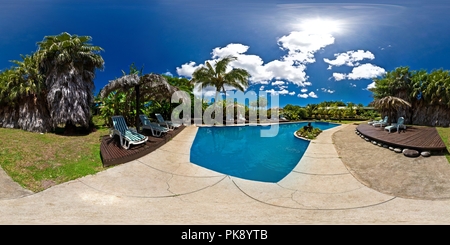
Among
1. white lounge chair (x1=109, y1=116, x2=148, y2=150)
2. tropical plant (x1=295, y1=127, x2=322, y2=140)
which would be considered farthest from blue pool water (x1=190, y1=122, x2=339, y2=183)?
tropical plant (x1=295, y1=127, x2=322, y2=140)

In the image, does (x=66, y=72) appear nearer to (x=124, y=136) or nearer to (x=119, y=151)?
(x=124, y=136)

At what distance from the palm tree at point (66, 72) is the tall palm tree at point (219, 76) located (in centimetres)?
1319

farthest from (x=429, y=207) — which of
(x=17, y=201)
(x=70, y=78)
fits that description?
(x=70, y=78)

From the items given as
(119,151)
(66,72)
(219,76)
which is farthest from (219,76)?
(119,151)

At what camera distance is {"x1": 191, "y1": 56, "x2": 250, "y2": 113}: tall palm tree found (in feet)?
80.7

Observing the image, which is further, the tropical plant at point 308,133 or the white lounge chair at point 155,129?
the tropical plant at point 308,133

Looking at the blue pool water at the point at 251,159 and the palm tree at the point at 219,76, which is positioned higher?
the palm tree at the point at 219,76

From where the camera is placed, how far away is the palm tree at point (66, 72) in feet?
37.3

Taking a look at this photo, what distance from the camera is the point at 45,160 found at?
7035mm

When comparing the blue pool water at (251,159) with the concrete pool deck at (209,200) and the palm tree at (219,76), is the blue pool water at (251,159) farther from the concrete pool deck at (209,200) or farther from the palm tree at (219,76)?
the palm tree at (219,76)

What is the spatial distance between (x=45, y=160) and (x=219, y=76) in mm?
19768

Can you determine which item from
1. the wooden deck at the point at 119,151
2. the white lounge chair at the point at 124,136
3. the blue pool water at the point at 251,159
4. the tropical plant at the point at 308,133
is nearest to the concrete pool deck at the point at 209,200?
the wooden deck at the point at 119,151

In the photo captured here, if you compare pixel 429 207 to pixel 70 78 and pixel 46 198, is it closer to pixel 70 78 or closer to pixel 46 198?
pixel 46 198
